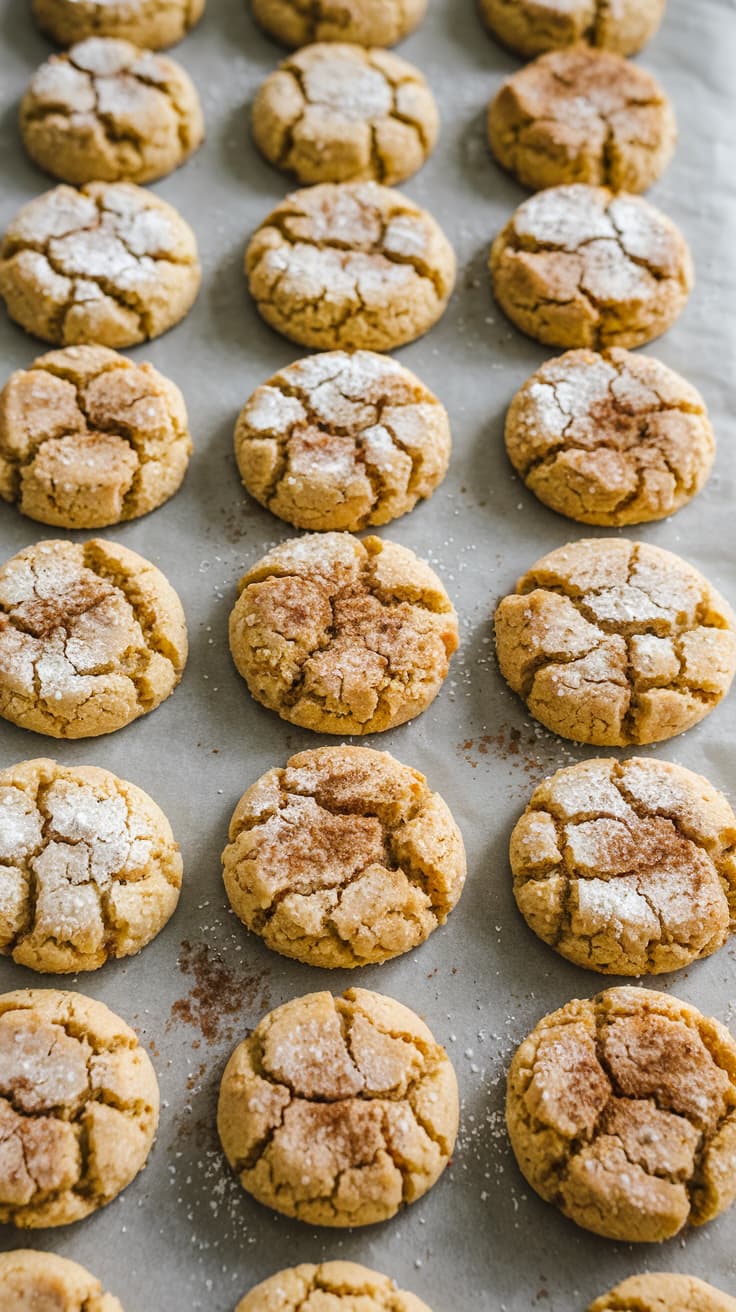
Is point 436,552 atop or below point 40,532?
atop

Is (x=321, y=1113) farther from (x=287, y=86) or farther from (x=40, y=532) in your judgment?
(x=287, y=86)

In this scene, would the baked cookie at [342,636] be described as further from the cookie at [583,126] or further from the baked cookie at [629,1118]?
the cookie at [583,126]

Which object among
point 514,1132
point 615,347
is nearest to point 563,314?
point 615,347

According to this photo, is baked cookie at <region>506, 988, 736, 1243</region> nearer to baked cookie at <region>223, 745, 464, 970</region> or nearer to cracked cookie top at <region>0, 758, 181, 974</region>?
baked cookie at <region>223, 745, 464, 970</region>

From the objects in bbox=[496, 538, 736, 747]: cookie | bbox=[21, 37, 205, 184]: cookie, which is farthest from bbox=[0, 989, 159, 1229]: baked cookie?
bbox=[21, 37, 205, 184]: cookie

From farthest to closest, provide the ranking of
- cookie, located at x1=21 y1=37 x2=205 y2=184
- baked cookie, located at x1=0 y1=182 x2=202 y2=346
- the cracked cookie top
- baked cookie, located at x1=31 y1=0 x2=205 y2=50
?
baked cookie, located at x1=31 y1=0 x2=205 y2=50
cookie, located at x1=21 y1=37 x2=205 y2=184
baked cookie, located at x1=0 y1=182 x2=202 y2=346
the cracked cookie top
